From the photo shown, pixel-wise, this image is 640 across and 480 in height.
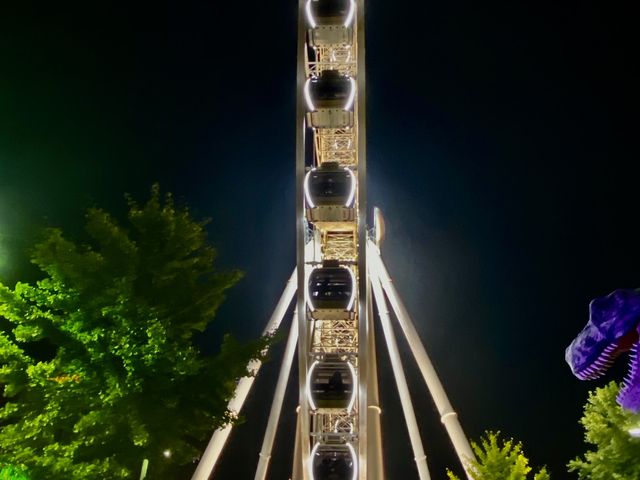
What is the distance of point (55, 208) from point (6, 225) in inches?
185

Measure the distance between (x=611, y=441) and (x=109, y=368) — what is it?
11193 mm

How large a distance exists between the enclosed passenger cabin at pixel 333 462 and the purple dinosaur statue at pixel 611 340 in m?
8.88

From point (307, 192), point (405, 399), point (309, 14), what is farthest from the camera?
point (405, 399)

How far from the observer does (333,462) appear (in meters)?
12.4

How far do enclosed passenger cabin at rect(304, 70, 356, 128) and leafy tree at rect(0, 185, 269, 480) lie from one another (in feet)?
15.4

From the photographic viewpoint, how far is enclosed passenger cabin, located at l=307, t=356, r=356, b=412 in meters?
12.3

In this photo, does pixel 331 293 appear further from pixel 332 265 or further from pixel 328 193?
pixel 328 193

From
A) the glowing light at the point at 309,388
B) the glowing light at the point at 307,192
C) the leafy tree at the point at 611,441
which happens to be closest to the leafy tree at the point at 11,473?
the glowing light at the point at 309,388

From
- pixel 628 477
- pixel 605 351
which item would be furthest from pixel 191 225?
pixel 628 477

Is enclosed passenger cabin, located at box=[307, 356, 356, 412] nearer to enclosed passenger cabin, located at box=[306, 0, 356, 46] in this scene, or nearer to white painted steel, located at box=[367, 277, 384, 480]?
white painted steel, located at box=[367, 277, 384, 480]

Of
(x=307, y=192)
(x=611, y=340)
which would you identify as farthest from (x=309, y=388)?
(x=611, y=340)

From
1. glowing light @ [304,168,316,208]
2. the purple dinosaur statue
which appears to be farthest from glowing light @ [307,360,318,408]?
A: the purple dinosaur statue

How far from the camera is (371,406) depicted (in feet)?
55.7

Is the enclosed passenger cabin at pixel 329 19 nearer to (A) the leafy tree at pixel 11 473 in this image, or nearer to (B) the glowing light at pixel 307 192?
(B) the glowing light at pixel 307 192
